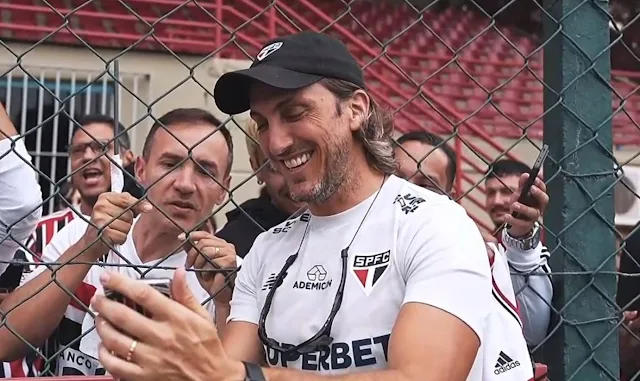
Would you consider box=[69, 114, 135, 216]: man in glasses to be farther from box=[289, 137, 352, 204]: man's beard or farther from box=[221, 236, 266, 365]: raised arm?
box=[289, 137, 352, 204]: man's beard

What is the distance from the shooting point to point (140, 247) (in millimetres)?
2482

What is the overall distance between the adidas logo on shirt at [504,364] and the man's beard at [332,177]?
54 centimetres

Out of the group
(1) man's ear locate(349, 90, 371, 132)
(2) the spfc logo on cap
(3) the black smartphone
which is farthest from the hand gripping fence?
(1) man's ear locate(349, 90, 371, 132)

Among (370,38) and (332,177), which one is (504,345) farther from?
(370,38)

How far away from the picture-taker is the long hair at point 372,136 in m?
1.81

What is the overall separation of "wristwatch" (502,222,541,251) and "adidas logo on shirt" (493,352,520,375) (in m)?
0.50

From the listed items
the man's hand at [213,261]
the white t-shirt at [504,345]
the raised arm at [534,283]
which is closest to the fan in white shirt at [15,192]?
the man's hand at [213,261]

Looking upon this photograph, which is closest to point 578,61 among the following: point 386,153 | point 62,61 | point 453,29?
point 386,153

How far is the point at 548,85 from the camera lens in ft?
7.29

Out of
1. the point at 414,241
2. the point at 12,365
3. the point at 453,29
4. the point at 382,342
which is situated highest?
the point at 414,241

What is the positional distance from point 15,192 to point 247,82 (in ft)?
2.38

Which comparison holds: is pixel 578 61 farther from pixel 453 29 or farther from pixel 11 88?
pixel 453 29

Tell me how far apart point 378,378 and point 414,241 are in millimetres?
331

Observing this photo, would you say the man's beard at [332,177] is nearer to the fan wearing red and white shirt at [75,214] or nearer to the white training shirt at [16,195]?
the white training shirt at [16,195]
